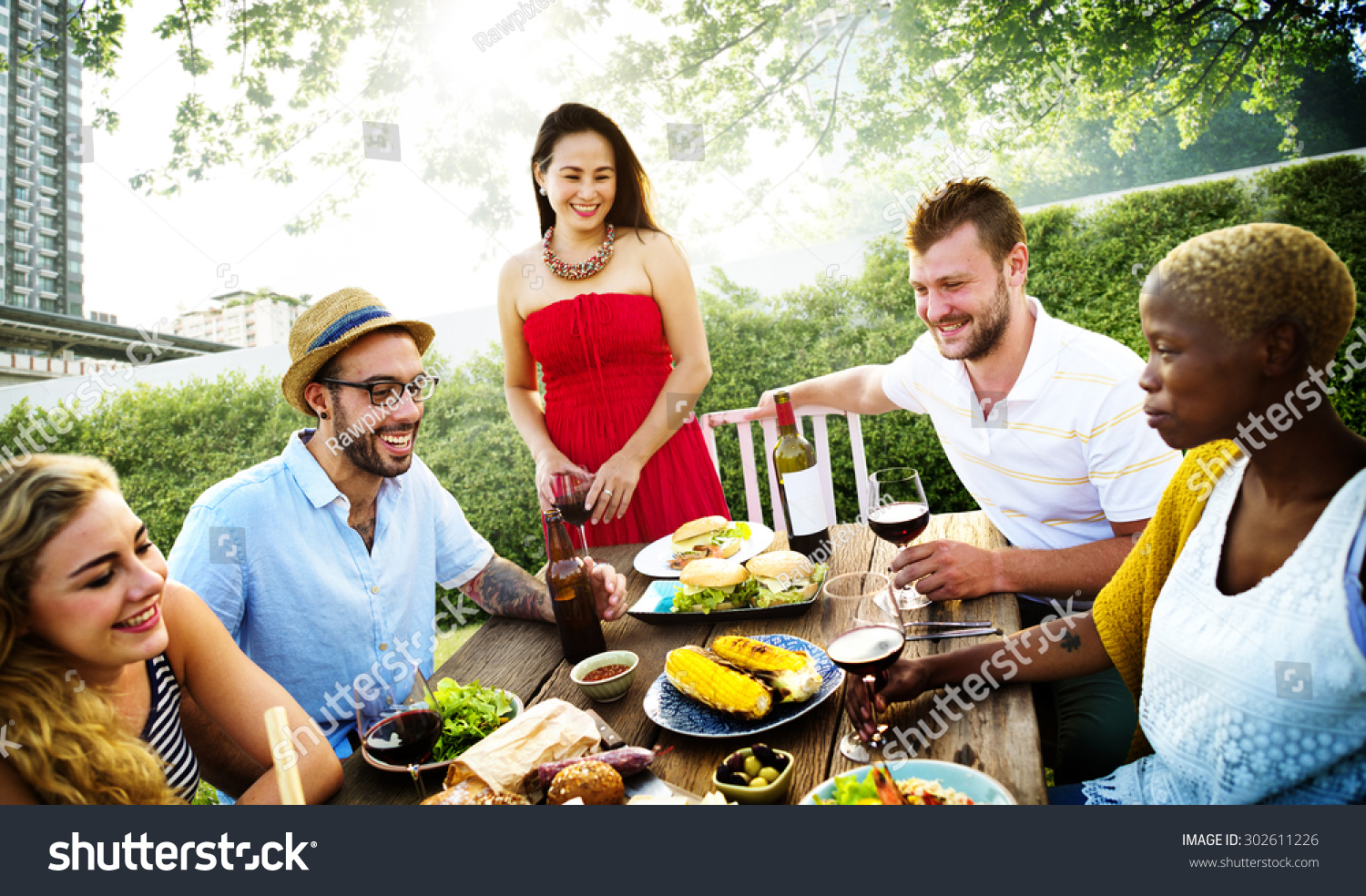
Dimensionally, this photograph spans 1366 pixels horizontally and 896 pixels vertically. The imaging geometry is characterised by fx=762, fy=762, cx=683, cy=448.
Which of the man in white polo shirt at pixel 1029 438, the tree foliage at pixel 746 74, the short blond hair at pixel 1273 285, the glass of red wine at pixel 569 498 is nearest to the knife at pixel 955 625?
the man in white polo shirt at pixel 1029 438

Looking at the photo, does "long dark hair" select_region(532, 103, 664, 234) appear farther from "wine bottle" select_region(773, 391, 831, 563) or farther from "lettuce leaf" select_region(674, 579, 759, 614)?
"lettuce leaf" select_region(674, 579, 759, 614)

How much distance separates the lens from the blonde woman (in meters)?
1.21

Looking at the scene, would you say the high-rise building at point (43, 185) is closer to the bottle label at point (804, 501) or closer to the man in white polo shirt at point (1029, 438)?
the bottle label at point (804, 501)

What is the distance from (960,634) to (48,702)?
5.41 ft

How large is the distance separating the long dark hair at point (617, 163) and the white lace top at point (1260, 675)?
236cm

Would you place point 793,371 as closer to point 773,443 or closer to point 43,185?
point 773,443

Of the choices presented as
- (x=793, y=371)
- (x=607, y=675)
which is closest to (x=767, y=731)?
(x=607, y=675)

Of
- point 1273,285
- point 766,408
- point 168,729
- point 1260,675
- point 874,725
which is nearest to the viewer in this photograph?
point 1273,285

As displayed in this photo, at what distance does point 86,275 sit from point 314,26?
2.69 m

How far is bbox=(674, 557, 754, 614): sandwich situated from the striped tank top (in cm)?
108

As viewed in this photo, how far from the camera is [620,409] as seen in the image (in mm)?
3135

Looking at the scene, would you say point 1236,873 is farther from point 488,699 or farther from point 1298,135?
point 1298,135

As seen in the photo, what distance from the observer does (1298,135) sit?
5.50m

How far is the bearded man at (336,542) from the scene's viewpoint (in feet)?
6.27
